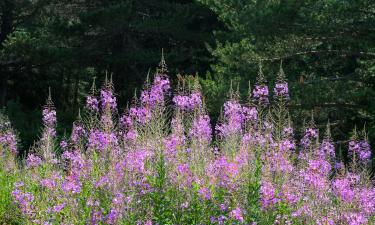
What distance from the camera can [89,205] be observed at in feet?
16.6

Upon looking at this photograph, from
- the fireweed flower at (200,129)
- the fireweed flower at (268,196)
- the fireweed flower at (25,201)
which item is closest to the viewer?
the fireweed flower at (268,196)

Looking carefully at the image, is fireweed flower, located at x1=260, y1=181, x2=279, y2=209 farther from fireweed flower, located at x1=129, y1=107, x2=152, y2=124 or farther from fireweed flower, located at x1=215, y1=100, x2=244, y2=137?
fireweed flower, located at x1=129, y1=107, x2=152, y2=124

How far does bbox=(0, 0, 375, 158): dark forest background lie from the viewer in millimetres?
11125

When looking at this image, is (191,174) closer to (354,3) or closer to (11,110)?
(354,3)

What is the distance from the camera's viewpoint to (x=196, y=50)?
Result: 17719mm

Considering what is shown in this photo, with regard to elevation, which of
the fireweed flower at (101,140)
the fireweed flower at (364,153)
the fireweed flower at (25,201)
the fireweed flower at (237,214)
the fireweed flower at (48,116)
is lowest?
the fireweed flower at (25,201)

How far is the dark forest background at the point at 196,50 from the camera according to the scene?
11.1 meters

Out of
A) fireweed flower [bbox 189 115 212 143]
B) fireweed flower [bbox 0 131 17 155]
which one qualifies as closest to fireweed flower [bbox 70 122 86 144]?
fireweed flower [bbox 189 115 212 143]

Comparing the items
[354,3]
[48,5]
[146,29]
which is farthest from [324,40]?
[48,5]

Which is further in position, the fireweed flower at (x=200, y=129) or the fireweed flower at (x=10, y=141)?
the fireweed flower at (x=10, y=141)

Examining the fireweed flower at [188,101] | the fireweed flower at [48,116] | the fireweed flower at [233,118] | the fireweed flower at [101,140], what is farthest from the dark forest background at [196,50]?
the fireweed flower at [101,140]

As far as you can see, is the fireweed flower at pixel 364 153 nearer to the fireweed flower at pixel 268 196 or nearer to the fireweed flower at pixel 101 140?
the fireweed flower at pixel 268 196

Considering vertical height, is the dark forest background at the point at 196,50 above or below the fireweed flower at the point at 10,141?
above

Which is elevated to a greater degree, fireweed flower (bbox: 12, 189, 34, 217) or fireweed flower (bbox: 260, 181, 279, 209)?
fireweed flower (bbox: 260, 181, 279, 209)
